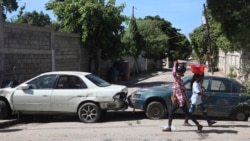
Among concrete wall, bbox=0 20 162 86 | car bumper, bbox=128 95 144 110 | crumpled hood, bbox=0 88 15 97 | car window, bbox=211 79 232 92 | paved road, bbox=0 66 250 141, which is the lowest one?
paved road, bbox=0 66 250 141

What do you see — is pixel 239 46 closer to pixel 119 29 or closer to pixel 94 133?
pixel 119 29

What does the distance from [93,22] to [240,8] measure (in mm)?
9963

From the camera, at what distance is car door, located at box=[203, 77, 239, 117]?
41.2ft

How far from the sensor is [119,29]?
28.5 meters

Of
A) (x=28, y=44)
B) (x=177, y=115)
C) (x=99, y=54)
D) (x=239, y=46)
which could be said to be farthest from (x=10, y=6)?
(x=177, y=115)

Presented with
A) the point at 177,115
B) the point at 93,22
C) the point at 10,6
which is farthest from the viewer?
the point at 10,6

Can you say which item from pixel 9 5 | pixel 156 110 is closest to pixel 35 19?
pixel 9 5

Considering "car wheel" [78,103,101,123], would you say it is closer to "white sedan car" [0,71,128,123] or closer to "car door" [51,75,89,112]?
"white sedan car" [0,71,128,123]

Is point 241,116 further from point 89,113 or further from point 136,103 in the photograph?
point 89,113

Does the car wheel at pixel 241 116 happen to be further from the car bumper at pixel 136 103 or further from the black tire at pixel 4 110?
the black tire at pixel 4 110

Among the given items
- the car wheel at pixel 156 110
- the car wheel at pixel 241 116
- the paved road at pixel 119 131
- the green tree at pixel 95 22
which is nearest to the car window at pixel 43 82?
the paved road at pixel 119 131

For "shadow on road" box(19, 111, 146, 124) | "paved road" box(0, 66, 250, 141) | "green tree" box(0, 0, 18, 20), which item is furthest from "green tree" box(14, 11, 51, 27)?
"paved road" box(0, 66, 250, 141)

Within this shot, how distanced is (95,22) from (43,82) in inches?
548

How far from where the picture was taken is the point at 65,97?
1276 centimetres
